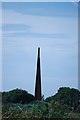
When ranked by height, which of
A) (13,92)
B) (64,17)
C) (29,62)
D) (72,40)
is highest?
(64,17)

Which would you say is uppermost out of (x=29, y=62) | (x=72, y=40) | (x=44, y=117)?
(x=72, y=40)

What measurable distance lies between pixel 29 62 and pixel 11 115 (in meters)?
0.77

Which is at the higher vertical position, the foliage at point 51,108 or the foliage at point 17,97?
the foliage at point 17,97

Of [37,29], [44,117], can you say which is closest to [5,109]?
[44,117]

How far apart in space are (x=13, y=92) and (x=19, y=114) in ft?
1.02

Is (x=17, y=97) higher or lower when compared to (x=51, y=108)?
higher

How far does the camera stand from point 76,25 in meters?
4.76

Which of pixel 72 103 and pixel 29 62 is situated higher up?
pixel 29 62

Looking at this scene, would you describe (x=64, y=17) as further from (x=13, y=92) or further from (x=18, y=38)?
(x=13, y=92)

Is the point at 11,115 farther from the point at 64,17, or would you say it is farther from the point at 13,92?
the point at 64,17

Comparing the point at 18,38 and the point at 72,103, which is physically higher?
the point at 18,38

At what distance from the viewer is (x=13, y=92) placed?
15.9ft

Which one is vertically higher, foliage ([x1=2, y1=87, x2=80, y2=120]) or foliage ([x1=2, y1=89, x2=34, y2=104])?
foliage ([x1=2, y1=89, x2=34, y2=104])

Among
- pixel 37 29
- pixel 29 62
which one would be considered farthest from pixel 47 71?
pixel 37 29
